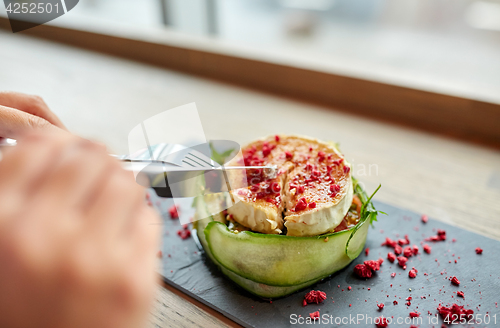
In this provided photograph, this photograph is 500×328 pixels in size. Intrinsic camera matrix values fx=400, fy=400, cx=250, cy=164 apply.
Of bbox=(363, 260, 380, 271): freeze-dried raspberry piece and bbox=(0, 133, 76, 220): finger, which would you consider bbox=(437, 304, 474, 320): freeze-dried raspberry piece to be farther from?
bbox=(0, 133, 76, 220): finger

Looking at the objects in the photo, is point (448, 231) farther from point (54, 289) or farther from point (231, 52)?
point (231, 52)

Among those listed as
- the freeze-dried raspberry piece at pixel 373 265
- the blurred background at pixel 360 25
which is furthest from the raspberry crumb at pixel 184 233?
the blurred background at pixel 360 25

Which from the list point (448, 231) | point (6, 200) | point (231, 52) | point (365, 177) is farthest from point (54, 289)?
point (231, 52)

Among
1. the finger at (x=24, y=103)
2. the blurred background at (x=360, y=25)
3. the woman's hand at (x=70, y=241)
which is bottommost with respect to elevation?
the blurred background at (x=360, y=25)

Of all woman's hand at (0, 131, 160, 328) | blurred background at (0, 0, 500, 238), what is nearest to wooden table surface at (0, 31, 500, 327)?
blurred background at (0, 0, 500, 238)

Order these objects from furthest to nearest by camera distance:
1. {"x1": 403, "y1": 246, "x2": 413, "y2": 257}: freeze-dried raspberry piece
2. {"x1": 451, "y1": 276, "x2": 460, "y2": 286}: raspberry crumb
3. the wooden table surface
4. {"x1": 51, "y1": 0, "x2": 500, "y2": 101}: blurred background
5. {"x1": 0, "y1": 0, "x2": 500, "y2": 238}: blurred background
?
1. {"x1": 51, "y1": 0, "x2": 500, "y2": 101}: blurred background
2. {"x1": 0, "y1": 0, "x2": 500, "y2": 238}: blurred background
3. the wooden table surface
4. {"x1": 403, "y1": 246, "x2": 413, "y2": 257}: freeze-dried raspberry piece
5. {"x1": 451, "y1": 276, "x2": 460, "y2": 286}: raspberry crumb

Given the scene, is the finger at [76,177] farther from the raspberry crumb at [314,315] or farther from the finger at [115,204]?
the raspberry crumb at [314,315]
